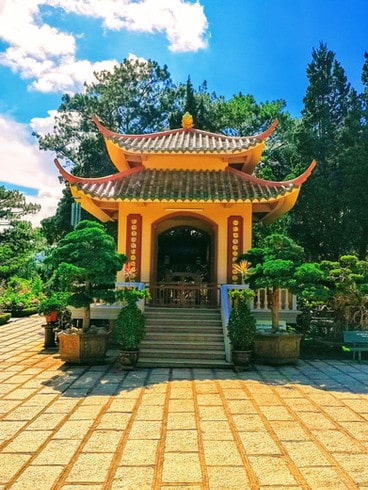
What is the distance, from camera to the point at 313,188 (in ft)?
53.0

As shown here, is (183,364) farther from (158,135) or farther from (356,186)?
(356,186)

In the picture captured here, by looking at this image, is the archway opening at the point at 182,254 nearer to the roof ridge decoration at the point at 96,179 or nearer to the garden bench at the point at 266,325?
the roof ridge decoration at the point at 96,179

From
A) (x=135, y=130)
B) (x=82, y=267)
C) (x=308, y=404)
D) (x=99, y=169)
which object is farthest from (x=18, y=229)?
(x=308, y=404)

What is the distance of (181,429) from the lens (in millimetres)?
4445

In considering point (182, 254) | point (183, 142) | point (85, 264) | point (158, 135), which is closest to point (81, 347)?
point (85, 264)

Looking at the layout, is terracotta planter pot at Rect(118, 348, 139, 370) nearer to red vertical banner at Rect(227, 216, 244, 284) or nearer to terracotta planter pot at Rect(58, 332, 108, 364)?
terracotta planter pot at Rect(58, 332, 108, 364)

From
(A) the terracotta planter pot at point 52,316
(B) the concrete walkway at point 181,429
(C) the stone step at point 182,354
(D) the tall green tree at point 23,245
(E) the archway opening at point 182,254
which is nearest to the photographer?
(B) the concrete walkway at point 181,429

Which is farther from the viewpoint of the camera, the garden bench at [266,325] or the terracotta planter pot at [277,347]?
the garden bench at [266,325]

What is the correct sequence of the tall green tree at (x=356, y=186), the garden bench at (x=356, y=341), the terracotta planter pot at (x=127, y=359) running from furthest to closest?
the tall green tree at (x=356, y=186)
the garden bench at (x=356, y=341)
the terracotta planter pot at (x=127, y=359)

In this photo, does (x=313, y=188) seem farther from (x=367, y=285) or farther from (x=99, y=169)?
(x=99, y=169)

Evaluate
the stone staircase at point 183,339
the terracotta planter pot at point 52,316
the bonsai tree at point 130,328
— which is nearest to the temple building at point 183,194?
the stone staircase at point 183,339

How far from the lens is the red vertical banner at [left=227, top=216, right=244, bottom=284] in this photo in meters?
11.1

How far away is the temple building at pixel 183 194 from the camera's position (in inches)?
415

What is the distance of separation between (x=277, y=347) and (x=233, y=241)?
3974mm
